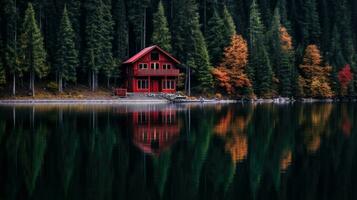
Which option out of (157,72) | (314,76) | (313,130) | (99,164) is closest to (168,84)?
(157,72)

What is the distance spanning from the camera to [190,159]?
70.9 feet

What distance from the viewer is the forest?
64688mm

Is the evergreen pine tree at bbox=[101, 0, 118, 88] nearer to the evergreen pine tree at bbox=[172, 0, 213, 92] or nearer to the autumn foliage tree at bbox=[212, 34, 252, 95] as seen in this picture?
the evergreen pine tree at bbox=[172, 0, 213, 92]

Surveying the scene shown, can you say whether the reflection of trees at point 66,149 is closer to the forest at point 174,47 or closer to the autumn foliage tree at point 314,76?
the forest at point 174,47

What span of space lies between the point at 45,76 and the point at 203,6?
27.2 meters

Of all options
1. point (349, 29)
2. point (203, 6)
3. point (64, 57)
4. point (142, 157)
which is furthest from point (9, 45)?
point (349, 29)

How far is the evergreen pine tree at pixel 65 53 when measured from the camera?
65.3 metres

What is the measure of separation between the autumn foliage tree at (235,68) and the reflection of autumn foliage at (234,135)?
32.3m

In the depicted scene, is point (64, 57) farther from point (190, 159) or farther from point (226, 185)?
point (226, 185)

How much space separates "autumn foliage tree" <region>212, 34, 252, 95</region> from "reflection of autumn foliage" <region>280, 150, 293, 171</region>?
4950cm

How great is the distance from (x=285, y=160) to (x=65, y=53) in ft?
158

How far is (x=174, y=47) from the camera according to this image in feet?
245

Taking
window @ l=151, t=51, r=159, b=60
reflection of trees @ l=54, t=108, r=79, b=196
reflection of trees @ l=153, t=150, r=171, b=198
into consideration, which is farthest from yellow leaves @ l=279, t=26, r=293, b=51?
reflection of trees @ l=153, t=150, r=171, b=198

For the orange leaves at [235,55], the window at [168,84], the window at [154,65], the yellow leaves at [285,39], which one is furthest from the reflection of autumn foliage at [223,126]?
the yellow leaves at [285,39]
